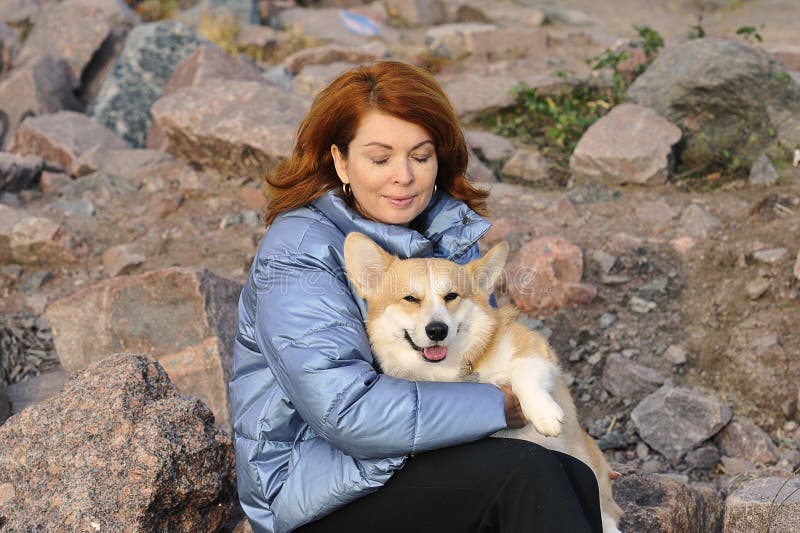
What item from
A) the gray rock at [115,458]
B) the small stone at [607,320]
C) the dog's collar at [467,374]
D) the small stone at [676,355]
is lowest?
the small stone at [607,320]

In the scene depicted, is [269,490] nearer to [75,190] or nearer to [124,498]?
[124,498]

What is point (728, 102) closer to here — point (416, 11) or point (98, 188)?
point (98, 188)

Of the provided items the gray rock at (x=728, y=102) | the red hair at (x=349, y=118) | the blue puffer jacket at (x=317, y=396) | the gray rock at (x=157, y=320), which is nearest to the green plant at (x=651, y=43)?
the gray rock at (x=728, y=102)

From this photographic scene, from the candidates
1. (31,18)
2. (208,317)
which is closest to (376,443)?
(208,317)

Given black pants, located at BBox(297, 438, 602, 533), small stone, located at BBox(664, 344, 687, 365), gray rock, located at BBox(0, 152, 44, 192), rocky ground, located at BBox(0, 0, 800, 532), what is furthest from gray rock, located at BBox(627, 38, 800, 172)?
gray rock, located at BBox(0, 152, 44, 192)

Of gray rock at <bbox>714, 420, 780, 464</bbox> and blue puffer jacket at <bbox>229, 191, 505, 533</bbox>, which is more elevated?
blue puffer jacket at <bbox>229, 191, 505, 533</bbox>

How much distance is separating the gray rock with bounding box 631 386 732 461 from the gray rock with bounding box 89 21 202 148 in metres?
6.48

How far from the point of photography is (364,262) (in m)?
3.16

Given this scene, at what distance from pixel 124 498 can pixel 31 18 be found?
1100cm

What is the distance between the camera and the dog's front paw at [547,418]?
282 centimetres

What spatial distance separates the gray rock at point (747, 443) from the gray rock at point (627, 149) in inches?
103

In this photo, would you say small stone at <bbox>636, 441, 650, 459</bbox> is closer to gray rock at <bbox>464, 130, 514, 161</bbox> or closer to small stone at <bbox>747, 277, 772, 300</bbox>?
small stone at <bbox>747, 277, 772, 300</bbox>

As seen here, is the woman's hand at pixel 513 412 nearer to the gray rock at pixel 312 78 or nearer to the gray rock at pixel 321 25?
the gray rock at pixel 312 78

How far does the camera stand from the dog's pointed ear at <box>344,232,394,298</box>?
10.1 feet
